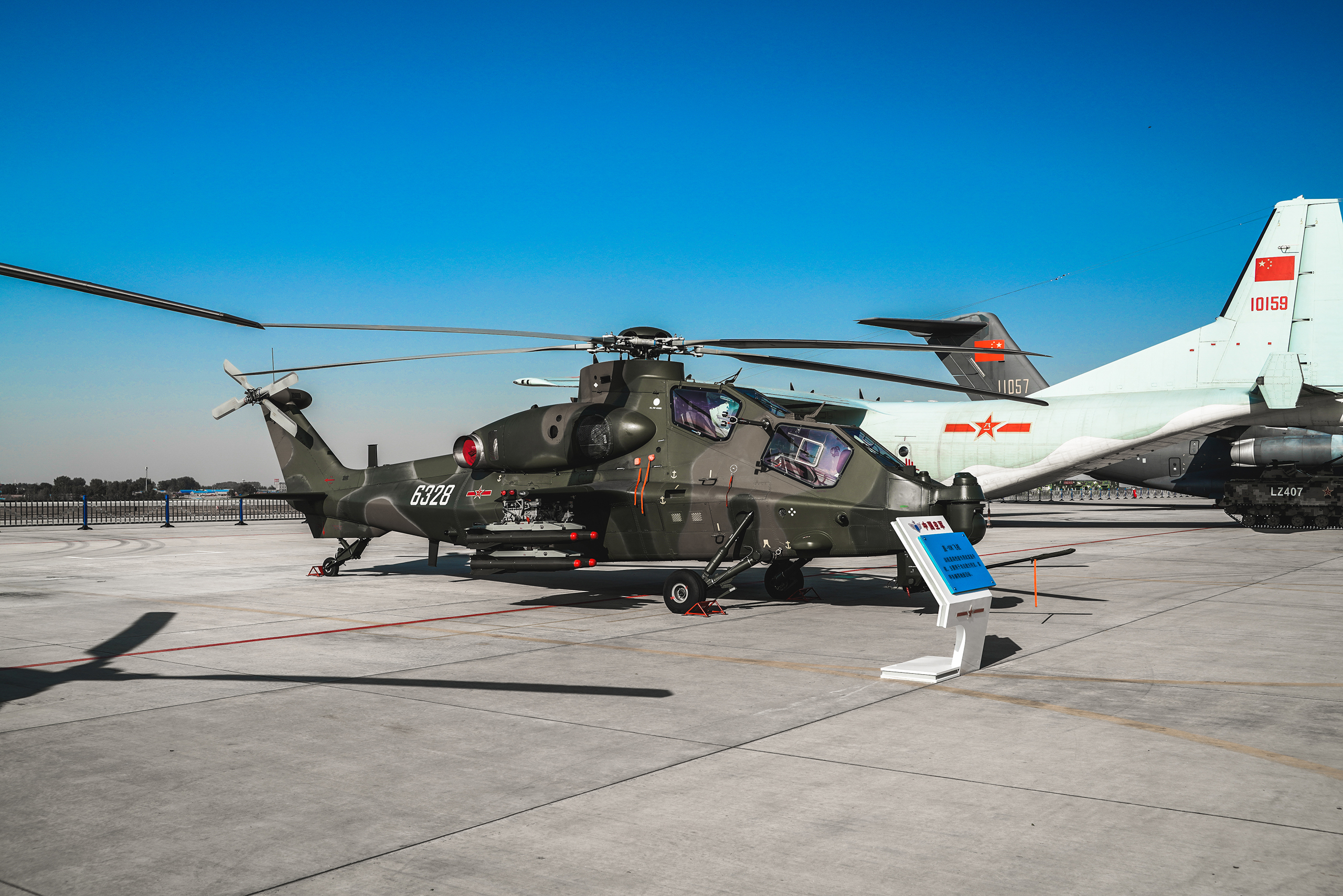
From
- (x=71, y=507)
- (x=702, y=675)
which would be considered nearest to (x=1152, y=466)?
(x=702, y=675)

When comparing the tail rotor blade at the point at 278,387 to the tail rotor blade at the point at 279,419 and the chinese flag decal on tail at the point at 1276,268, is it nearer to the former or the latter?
the tail rotor blade at the point at 279,419

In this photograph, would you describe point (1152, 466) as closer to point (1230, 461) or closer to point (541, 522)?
point (1230, 461)

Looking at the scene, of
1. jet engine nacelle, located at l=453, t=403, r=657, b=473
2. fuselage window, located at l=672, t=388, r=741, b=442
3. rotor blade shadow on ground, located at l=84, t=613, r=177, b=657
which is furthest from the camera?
jet engine nacelle, located at l=453, t=403, r=657, b=473

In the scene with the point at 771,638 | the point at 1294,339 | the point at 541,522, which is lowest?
the point at 771,638

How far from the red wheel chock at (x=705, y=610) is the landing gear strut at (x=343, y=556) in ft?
26.6

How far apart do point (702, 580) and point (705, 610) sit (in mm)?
402

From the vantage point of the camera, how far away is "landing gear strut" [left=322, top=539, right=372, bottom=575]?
59.2 ft

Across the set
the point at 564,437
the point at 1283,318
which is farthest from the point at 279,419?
the point at 1283,318

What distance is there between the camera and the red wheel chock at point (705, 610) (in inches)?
493

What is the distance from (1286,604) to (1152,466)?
2310 cm

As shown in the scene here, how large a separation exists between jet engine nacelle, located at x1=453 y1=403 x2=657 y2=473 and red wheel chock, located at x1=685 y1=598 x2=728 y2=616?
2.61 m

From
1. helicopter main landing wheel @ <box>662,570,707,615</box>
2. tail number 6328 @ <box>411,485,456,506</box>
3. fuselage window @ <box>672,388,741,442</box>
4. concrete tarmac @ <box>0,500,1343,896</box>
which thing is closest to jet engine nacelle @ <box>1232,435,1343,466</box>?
concrete tarmac @ <box>0,500,1343,896</box>

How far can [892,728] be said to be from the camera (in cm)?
652

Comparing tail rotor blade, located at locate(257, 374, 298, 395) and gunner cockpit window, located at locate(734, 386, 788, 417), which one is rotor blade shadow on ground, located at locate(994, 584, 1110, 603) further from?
tail rotor blade, located at locate(257, 374, 298, 395)
